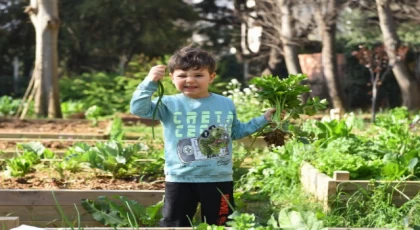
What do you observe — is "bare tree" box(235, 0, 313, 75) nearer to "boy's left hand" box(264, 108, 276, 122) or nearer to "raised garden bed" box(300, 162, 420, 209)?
"raised garden bed" box(300, 162, 420, 209)

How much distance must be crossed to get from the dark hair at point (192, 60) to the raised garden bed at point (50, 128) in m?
5.47

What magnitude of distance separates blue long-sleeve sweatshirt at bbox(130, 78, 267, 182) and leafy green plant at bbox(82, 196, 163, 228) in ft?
2.41

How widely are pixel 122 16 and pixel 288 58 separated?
8887 mm

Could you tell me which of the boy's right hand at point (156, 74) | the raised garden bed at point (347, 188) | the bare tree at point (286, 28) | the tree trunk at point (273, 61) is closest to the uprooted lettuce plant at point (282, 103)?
the boy's right hand at point (156, 74)

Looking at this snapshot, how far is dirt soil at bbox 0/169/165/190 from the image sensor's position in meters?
5.41

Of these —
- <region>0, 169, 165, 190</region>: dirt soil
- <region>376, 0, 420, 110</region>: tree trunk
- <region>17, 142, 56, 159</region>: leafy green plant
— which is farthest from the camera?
<region>376, 0, 420, 110</region>: tree trunk

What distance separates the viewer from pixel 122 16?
2644 cm

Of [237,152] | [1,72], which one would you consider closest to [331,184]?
[237,152]

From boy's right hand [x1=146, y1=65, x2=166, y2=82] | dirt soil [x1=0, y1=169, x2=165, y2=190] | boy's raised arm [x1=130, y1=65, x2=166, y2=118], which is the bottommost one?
dirt soil [x1=0, y1=169, x2=165, y2=190]

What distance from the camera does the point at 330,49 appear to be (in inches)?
775

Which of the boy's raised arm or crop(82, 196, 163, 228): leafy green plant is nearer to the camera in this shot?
the boy's raised arm

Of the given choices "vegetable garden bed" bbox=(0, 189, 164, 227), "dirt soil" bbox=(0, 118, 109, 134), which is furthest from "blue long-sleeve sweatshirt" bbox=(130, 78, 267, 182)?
"dirt soil" bbox=(0, 118, 109, 134)

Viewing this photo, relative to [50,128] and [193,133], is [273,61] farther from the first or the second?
[193,133]

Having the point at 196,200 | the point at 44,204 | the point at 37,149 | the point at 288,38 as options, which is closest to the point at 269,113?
the point at 196,200
